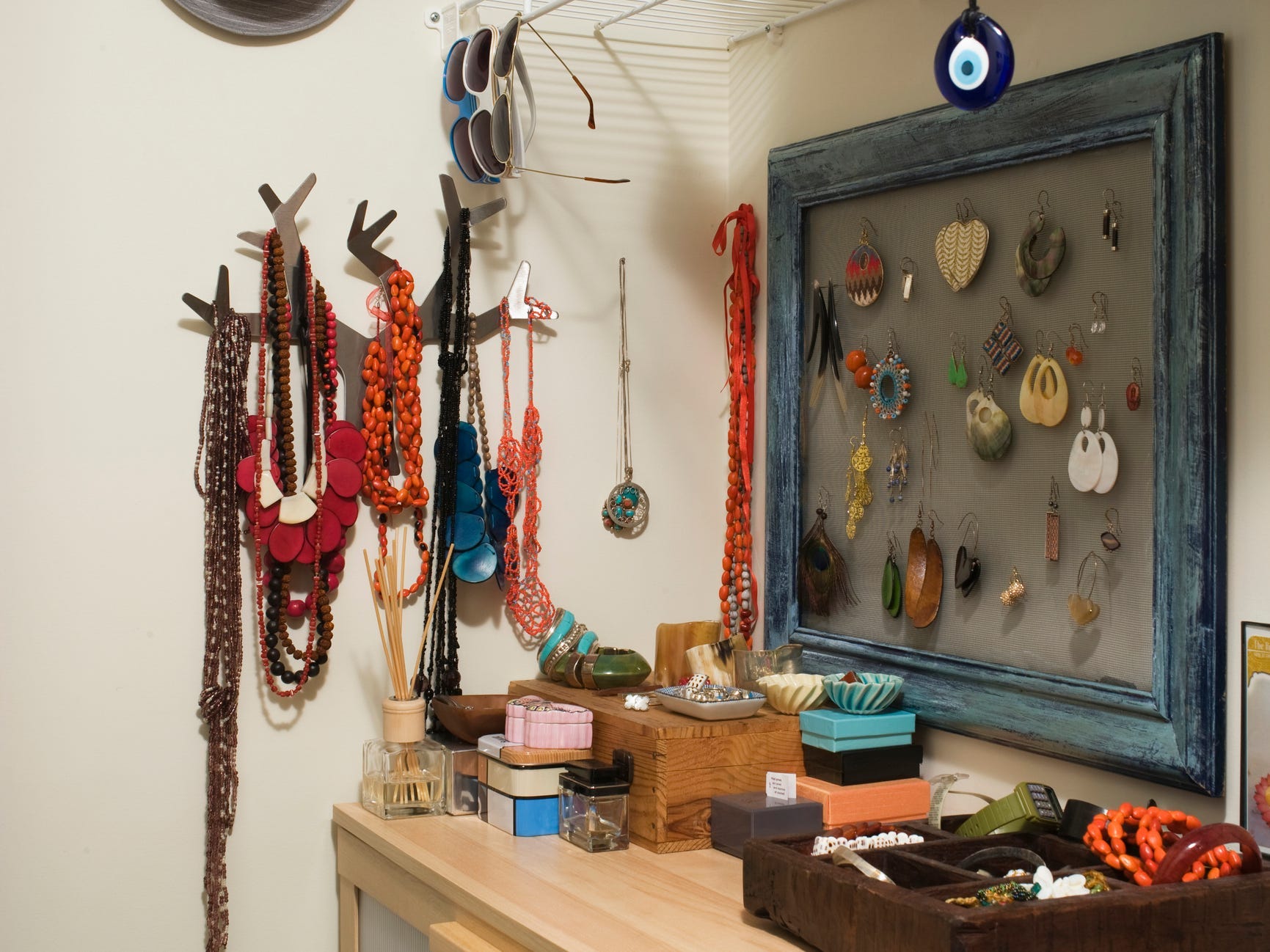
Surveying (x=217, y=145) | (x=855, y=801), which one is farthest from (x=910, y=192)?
(x=217, y=145)

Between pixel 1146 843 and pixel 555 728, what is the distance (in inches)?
29.9

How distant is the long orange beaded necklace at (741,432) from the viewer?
7.04ft

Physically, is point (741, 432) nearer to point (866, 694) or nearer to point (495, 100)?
point (866, 694)

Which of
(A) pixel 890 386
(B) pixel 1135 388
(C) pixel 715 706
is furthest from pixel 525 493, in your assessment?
(B) pixel 1135 388

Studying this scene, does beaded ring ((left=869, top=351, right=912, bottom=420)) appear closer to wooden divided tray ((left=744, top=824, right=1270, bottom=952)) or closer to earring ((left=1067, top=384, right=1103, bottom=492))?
earring ((left=1067, top=384, right=1103, bottom=492))

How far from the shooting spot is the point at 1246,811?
4.71 ft

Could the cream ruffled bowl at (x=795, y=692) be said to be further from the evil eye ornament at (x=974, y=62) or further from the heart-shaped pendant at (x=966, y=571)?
the evil eye ornament at (x=974, y=62)

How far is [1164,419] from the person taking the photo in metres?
1.51

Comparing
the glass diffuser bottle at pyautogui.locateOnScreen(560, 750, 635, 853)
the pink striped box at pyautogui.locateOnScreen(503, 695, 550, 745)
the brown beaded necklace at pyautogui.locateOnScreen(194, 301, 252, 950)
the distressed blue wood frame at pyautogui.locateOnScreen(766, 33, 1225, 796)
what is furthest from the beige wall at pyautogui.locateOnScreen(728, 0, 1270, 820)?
the brown beaded necklace at pyautogui.locateOnScreen(194, 301, 252, 950)

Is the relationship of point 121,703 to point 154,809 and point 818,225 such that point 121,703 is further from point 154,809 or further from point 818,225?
point 818,225

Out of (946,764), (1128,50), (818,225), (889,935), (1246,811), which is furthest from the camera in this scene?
(818,225)

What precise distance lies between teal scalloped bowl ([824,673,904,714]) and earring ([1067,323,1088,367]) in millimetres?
491

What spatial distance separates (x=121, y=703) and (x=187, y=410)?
39cm

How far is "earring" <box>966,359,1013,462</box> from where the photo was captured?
1.70m
